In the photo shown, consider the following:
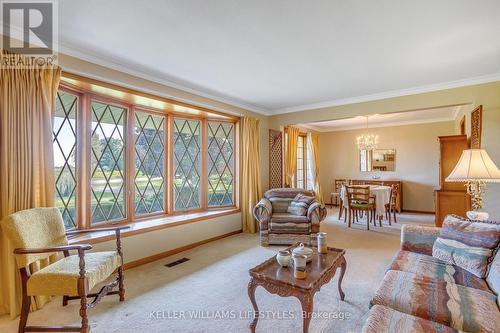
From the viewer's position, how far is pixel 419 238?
2508mm

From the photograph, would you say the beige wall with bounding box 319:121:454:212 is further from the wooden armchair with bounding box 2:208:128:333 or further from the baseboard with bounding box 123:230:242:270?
the wooden armchair with bounding box 2:208:128:333

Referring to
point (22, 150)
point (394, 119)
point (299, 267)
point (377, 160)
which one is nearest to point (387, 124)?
point (394, 119)

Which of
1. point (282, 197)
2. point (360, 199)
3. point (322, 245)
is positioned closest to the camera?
point (322, 245)

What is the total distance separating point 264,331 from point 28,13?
3.19m

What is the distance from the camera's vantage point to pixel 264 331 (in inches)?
76.5

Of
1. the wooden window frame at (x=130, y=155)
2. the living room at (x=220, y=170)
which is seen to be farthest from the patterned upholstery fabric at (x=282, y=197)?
the wooden window frame at (x=130, y=155)

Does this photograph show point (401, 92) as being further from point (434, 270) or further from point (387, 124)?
point (387, 124)

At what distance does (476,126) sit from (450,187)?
127cm

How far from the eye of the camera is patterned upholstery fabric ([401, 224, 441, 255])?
245 centimetres

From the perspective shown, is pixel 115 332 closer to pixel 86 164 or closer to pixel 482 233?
pixel 86 164

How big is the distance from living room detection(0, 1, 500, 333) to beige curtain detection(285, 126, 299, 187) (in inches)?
29.0

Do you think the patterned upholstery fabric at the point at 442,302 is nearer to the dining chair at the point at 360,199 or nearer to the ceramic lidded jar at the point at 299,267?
the ceramic lidded jar at the point at 299,267

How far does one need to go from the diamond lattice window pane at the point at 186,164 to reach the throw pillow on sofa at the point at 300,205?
5.50 feet

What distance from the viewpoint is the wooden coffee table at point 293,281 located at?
67.2 inches
